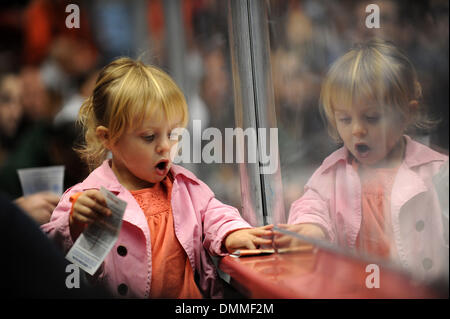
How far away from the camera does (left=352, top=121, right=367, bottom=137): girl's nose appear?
0.79 meters

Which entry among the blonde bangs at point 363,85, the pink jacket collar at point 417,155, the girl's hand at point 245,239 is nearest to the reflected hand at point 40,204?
the girl's hand at point 245,239

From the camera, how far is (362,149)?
81 centimetres

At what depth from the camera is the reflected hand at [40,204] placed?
99 centimetres

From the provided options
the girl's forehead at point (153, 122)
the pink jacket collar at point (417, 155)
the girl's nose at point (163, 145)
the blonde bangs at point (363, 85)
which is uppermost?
the blonde bangs at point (363, 85)

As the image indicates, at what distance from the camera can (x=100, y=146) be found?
101 centimetres

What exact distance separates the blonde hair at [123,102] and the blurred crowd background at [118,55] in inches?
0.9

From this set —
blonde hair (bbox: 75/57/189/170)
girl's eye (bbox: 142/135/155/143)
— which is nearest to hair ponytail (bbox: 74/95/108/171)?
blonde hair (bbox: 75/57/189/170)

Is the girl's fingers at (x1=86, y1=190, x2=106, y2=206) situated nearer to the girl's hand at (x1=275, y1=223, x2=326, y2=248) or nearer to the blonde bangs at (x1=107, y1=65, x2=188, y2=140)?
the blonde bangs at (x1=107, y1=65, x2=188, y2=140)

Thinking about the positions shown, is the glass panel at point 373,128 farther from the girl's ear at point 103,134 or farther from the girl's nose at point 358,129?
the girl's ear at point 103,134

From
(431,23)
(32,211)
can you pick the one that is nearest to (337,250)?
(431,23)

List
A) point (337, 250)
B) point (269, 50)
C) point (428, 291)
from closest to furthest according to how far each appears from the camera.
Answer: point (428, 291)
point (337, 250)
point (269, 50)

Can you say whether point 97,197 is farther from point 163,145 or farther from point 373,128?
point 373,128
